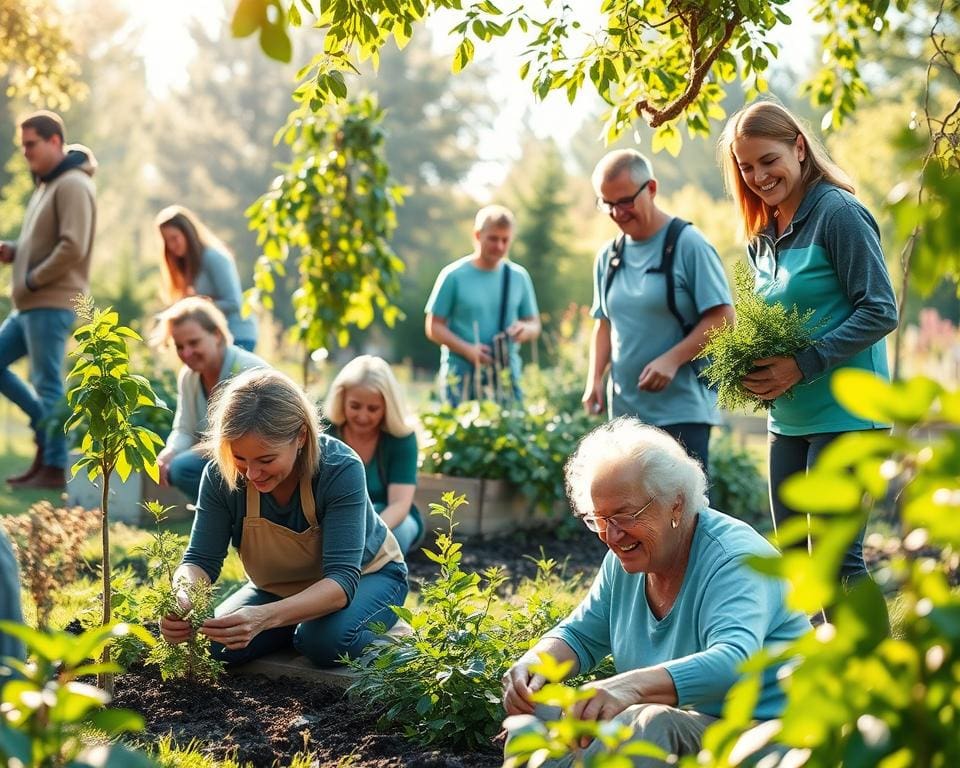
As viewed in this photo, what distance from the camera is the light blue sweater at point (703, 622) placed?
2828 millimetres

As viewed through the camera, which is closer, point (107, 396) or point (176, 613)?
point (107, 396)

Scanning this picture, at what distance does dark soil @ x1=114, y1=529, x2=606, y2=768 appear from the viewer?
350 centimetres

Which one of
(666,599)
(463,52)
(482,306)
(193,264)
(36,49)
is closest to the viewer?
(666,599)

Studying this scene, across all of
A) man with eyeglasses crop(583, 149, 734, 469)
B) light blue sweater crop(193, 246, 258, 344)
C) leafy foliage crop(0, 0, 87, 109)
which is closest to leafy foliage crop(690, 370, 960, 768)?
man with eyeglasses crop(583, 149, 734, 469)

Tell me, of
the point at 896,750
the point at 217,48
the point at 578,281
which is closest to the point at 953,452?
the point at 896,750

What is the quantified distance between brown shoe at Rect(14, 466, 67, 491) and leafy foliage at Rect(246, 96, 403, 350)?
1.78 metres

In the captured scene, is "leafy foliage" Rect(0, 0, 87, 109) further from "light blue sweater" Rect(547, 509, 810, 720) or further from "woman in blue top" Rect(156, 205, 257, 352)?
"light blue sweater" Rect(547, 509, 810, 720)

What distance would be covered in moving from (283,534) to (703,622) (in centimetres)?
180

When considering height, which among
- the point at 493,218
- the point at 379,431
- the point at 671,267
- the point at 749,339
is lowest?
the point at 379,431

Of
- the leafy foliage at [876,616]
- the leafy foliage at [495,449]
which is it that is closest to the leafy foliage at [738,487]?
the leafy foliage at [495,449]

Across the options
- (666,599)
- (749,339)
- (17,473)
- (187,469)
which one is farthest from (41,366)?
(666,599)

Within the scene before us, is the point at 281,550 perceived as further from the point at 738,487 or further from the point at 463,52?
the point at 738,487

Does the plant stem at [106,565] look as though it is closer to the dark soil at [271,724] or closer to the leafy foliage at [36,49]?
the dark soil at [271,724]

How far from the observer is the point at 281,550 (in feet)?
14.3
